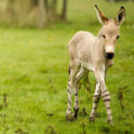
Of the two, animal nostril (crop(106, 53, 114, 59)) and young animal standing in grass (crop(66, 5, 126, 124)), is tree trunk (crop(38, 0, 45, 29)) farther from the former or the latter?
animal nostril (crop(106, 53, 114, 59))

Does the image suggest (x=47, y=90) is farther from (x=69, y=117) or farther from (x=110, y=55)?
(x=110, y=55)

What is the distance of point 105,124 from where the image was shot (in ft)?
20.0

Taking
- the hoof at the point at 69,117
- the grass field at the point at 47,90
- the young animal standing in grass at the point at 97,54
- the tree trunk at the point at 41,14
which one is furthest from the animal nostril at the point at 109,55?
the tree trunk at the point at 41,14

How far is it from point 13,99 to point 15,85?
4.67 ft

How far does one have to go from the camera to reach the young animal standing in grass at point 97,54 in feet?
17.7

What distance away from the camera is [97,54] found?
5.75 meters

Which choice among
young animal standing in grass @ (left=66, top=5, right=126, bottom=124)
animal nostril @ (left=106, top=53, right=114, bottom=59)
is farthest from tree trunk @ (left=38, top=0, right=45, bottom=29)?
animal nostril @ (left=106, top=53, right=114, bottom=59)

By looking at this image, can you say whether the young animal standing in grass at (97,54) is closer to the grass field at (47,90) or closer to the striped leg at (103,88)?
the striped leg at (103,88)

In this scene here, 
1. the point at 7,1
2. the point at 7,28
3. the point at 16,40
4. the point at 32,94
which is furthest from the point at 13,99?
the point at 7,1

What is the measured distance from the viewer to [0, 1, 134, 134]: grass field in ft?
20.2

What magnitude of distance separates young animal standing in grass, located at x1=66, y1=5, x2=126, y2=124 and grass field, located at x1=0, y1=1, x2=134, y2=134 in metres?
0.50

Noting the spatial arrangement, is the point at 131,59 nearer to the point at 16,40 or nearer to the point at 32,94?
the point at 32,94

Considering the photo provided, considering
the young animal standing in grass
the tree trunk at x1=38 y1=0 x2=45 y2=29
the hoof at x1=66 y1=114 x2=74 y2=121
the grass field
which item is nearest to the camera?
the young animal standing in grass

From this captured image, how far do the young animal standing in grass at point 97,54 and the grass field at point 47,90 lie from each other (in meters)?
0.50
